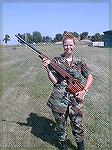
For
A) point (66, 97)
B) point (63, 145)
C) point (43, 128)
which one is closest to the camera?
point (66, 97)

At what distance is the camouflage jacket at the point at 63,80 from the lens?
5.15 meters

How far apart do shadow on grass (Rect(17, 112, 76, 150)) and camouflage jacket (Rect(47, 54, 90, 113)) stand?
104 centimetres

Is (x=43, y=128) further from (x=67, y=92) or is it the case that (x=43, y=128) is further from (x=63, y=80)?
(x=63, y=80)

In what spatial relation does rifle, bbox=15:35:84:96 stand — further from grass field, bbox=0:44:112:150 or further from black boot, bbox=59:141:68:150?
grass field, bbox=0:44:112:150

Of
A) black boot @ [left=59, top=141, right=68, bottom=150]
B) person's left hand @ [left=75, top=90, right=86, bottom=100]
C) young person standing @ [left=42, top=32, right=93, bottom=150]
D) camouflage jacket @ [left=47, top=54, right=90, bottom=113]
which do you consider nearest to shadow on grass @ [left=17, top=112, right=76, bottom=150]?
black boot @ [left=59, top=141, right=68, bottom=150]

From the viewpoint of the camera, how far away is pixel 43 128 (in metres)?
6.67

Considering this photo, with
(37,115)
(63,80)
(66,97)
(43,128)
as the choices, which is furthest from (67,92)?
(37,115)

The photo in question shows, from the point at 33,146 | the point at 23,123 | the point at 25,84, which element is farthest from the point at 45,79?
the point at 33,146

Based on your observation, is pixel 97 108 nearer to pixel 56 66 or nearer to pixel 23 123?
pixel 23 123

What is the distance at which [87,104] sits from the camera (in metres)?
8.12

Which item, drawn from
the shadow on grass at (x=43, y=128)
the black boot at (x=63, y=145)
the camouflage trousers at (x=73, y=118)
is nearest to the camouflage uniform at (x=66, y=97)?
the camouflage trousers at (x=73, y=118)

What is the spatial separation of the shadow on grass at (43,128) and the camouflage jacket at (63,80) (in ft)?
3.43

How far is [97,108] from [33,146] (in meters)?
2.21

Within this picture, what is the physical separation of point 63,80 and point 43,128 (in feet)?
5.82
